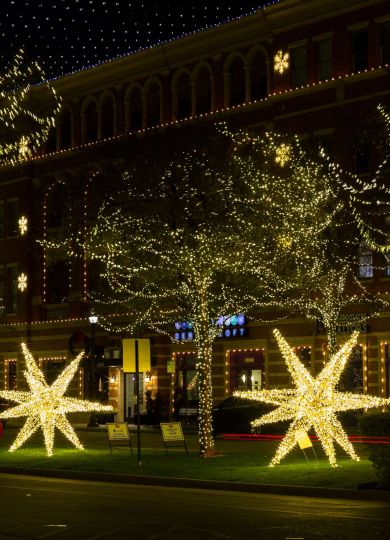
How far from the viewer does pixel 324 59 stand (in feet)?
143

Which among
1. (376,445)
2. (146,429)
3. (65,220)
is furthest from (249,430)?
(376,445)

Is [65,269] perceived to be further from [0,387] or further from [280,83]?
[280,83]

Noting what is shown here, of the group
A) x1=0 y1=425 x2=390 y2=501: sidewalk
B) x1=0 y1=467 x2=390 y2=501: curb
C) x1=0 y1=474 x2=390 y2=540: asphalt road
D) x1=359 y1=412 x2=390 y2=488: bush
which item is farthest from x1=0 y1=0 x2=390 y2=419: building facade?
x1=359 y1=412 x2=390 y2=488: bush

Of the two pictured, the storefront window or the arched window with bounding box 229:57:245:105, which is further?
the arched window with bounding box 229:57:245:105

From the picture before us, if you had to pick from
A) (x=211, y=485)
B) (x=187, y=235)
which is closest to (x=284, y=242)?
(x=187, y=235)

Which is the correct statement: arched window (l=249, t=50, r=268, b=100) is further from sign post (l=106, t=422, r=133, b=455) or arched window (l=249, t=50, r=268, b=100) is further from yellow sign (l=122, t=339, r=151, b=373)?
yellow sign (l=122, t=339, r=151, b=373)

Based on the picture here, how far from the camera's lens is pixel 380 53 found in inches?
1647

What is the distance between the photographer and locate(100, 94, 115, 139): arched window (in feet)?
172

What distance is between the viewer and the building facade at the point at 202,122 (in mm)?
41688

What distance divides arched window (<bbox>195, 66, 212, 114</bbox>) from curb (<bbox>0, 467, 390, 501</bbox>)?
2611cm

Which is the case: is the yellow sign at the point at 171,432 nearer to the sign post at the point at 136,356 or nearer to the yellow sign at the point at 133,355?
the sign post at the point at 136,356

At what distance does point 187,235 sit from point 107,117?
1078 inches

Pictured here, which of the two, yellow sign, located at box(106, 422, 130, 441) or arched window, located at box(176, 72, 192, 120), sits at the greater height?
arched window, located at box(176, 72, 192, 120)

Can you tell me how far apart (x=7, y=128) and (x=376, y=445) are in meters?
14.9
